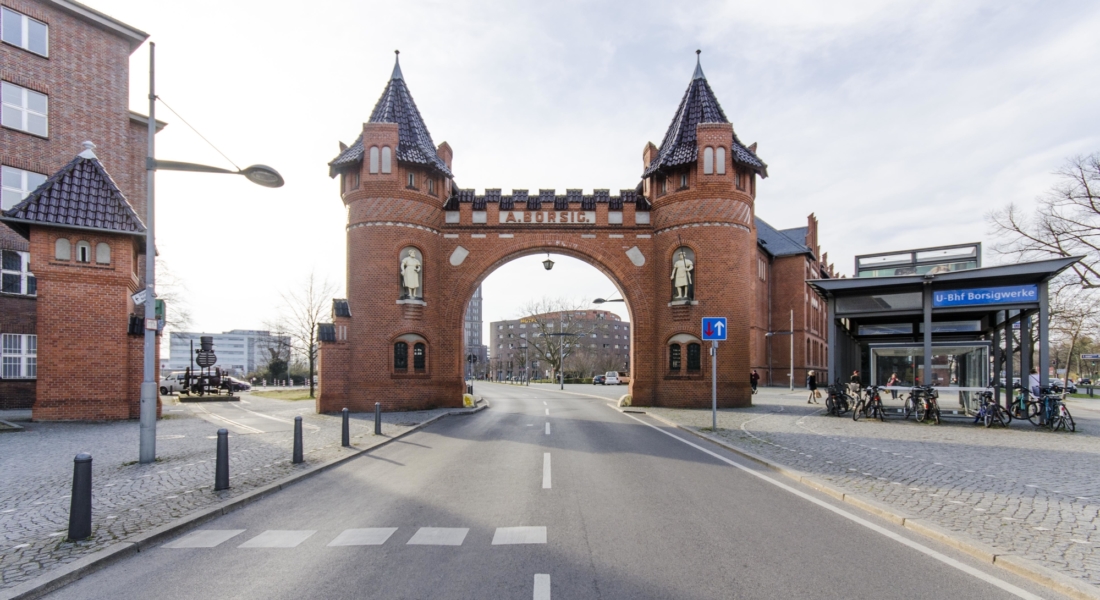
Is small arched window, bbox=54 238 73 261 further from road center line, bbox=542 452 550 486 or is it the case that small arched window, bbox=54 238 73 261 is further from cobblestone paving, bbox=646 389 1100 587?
cobblestone paving, bbox=646 389 1100 587

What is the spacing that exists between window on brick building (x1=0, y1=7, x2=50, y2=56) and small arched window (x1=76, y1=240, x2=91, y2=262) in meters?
10.9

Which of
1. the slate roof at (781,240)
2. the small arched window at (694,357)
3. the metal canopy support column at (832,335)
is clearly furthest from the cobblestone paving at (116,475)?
the slate roof at (781,240)

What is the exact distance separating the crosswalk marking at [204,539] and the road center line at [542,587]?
3398 millimetres

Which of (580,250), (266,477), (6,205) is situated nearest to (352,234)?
(580,250)

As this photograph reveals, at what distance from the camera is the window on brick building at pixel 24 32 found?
22.0 meters

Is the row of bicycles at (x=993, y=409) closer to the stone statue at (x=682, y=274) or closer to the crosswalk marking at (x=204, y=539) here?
the stone statue at (x=682, y=274)

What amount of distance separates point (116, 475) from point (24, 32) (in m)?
22.2

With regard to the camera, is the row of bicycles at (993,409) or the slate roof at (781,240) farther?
the slate roof at (781,240)

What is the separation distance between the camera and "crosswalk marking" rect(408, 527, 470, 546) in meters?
5.68

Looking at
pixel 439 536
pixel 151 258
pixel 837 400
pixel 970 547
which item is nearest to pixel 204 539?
pixel 439 536

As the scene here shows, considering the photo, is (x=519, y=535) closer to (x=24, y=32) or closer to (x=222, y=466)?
(x=222, y=466)

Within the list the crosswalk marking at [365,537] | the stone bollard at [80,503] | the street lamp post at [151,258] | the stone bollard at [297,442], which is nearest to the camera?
the crosswalk marking at [365,537]

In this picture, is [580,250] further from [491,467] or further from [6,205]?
[6,205]

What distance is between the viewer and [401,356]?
2261cm
